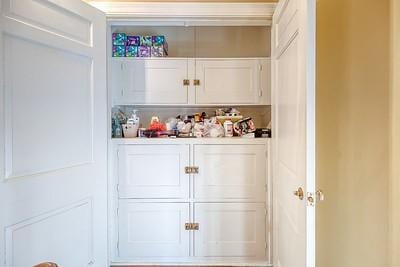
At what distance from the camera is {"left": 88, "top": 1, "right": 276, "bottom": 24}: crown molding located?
2.30 m

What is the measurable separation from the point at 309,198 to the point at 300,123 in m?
0.33

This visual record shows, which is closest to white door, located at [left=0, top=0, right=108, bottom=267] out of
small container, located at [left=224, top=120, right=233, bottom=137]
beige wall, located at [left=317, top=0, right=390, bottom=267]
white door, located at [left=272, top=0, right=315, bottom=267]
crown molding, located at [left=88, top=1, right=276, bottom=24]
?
crown molding, located at [left=88, top=1, right=276, bottom=24]

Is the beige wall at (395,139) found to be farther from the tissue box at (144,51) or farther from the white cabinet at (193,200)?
the tissue box at (144,51)

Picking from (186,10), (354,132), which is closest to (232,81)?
(186,10)

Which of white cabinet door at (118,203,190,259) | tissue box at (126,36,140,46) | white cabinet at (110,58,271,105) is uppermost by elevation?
tissue box at (126,36,140,46)

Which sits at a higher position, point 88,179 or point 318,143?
point 318,143

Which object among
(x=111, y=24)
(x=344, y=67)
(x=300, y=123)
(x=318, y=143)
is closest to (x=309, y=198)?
(x=300, y=123)

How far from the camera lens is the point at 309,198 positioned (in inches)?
50.4

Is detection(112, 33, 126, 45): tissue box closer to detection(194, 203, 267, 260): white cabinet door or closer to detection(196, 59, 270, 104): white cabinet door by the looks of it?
detection(196, 59, 270, 104): white cabinet door

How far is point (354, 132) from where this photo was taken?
1585mm

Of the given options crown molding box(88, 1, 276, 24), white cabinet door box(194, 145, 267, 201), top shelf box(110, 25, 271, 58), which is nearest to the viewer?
crown molding box(88, 1, 276, 24)

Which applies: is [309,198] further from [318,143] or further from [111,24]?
[111,24]

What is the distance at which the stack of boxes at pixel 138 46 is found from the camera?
98.2 inches

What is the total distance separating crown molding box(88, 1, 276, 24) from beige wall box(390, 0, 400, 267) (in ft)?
3.32
